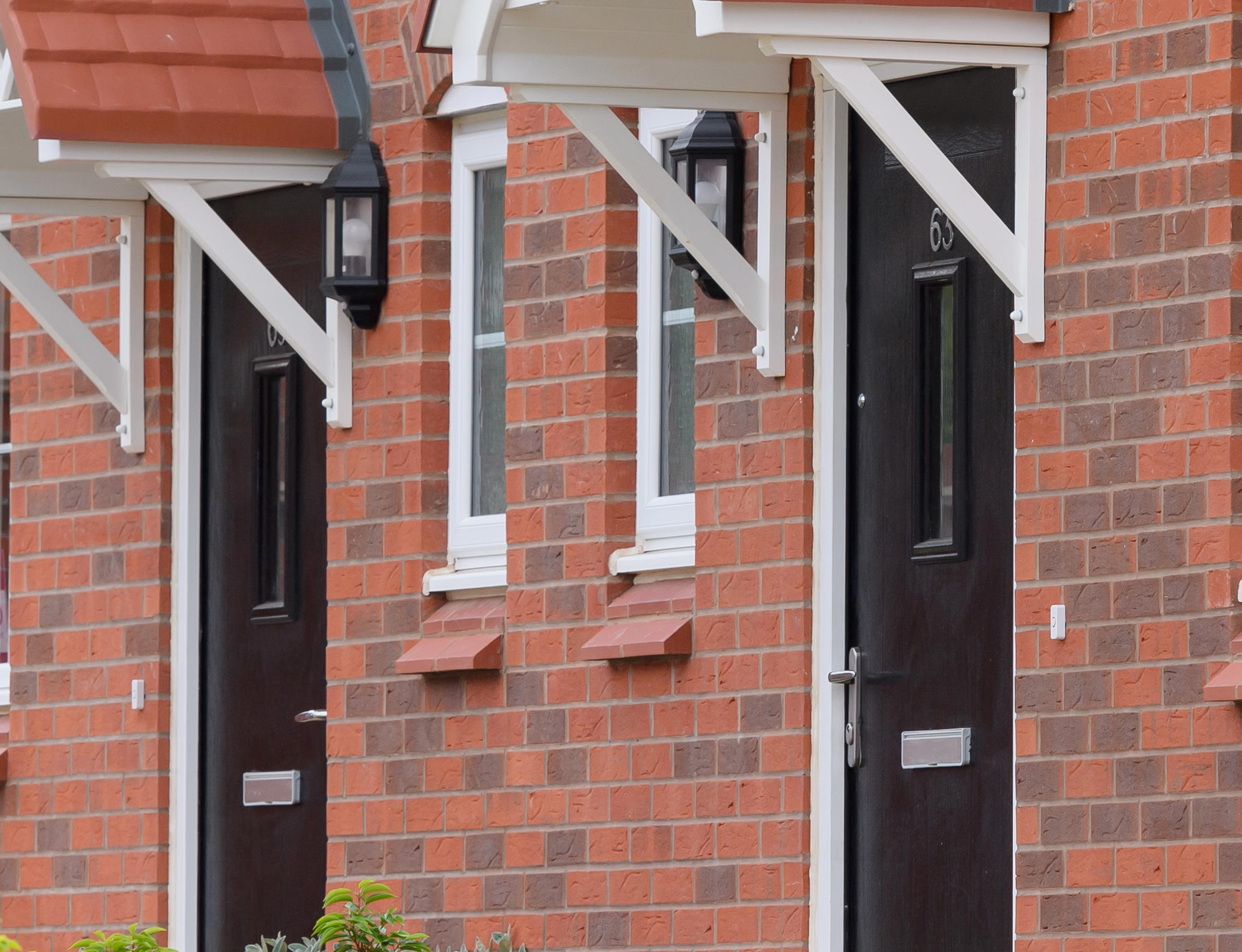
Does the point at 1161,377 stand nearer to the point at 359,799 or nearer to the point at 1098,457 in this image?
the point at 1098,457

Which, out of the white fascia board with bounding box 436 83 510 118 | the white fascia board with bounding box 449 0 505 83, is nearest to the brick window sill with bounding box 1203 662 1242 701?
the white fascia board with bounding box 449 0 505 83

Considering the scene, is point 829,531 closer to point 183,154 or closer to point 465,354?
point 465,354

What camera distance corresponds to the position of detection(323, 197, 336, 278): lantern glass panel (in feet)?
33.1

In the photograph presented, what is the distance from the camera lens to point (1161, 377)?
24.8 feet

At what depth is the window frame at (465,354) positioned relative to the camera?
997cm

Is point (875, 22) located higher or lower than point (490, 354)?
higher

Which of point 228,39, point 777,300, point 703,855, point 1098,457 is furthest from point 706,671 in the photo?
point 228,39

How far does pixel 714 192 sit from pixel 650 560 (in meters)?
1.13

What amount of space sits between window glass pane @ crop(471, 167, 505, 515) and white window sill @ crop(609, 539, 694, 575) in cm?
77

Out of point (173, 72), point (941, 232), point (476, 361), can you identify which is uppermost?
point (173, 72)

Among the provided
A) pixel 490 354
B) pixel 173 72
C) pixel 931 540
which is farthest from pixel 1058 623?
pixel 173 72

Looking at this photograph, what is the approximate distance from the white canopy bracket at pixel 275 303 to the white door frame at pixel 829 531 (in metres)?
2.08

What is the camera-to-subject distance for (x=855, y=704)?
863cm

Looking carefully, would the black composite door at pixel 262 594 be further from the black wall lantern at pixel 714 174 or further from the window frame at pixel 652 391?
the black wall lantern at pixel 714 174
